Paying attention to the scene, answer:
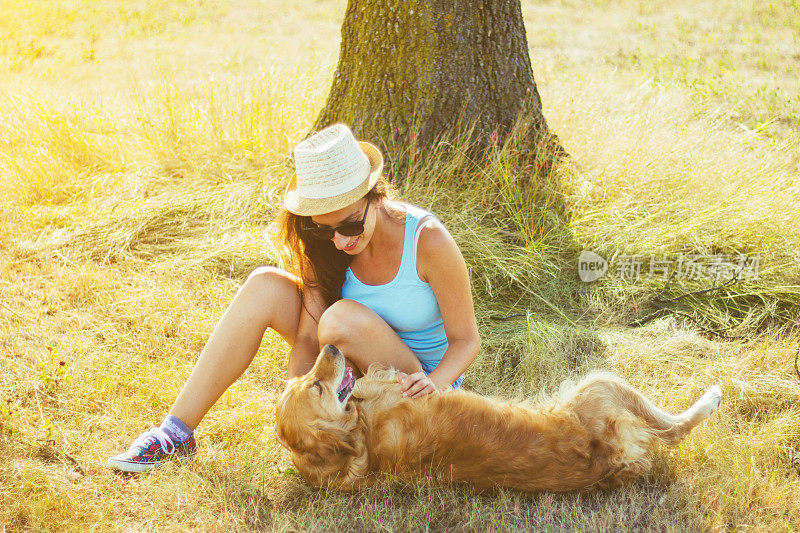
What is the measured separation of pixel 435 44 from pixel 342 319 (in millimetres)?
2266

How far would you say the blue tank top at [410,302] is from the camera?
8.68 ft

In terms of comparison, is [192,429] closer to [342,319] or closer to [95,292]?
[342,319]

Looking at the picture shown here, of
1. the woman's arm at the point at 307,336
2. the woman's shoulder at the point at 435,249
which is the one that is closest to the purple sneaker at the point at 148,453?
the woman's arm at the point at 307,336

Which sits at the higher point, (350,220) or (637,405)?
(350,220)

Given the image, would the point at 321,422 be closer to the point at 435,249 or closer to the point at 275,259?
the point at 435,249

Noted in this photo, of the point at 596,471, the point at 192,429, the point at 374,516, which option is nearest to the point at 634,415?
the point at 596,471

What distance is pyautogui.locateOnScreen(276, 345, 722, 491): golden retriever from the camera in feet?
7.68

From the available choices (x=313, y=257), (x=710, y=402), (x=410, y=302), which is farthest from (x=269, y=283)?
(x=710, y=402)

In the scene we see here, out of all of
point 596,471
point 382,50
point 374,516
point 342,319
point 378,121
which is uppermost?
point 382,50

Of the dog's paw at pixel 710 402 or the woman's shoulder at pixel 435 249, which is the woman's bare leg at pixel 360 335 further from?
the dog's paw at pixel 710 402

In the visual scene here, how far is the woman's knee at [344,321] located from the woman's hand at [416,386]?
0.28m

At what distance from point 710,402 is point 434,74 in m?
2.52

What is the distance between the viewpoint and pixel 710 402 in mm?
2740

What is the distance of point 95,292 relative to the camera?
3914mm
